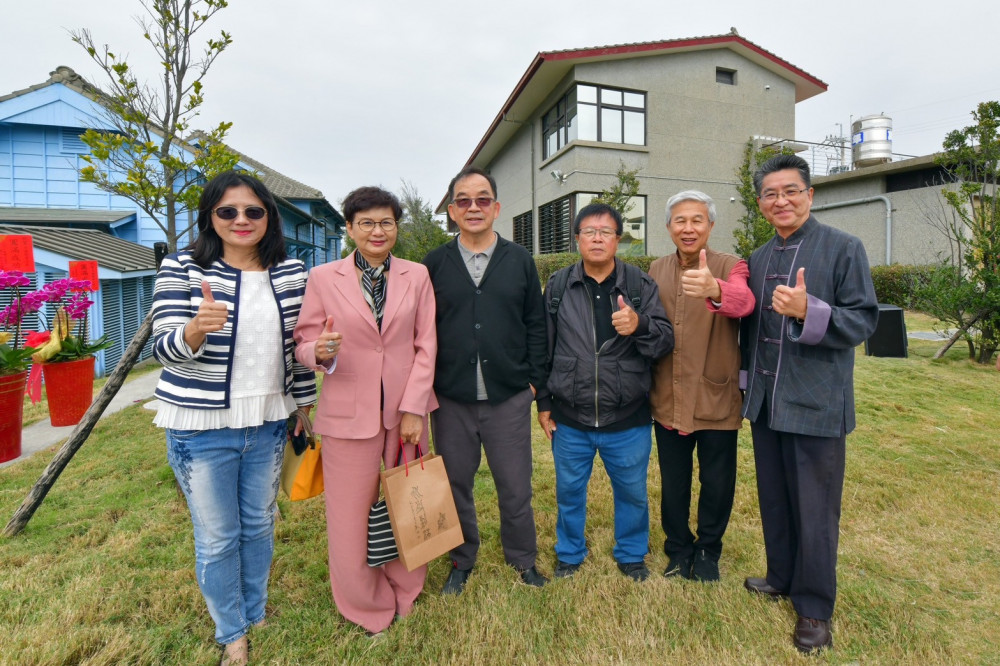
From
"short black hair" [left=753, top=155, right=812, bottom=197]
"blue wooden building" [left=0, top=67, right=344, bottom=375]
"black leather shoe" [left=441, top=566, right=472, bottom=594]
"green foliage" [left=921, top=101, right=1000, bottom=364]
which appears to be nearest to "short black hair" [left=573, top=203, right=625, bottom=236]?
"short black hair" [left=753, top=155, right=812, bottom=197]

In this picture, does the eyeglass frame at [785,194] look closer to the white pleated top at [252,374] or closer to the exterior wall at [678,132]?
the white pleated top at [252,374]

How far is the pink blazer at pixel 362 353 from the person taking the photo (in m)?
2.31

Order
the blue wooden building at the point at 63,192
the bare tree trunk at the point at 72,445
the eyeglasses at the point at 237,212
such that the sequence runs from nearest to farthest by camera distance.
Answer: the eyeglasses at the point at 237,212, the bare tree trunk at the point at 72,445, the blue wooden building at the point at 63,192

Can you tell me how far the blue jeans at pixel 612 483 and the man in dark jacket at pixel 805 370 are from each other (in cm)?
62

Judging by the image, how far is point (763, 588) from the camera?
8.67ft

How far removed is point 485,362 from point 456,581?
128 centimetres

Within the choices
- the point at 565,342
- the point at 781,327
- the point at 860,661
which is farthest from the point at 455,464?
the point at 860,661

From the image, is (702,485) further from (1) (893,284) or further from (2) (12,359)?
(1) (893,284)

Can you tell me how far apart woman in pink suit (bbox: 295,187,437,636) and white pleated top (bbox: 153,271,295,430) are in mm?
150

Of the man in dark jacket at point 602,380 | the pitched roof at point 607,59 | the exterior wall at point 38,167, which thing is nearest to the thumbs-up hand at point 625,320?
the man in dark jacket at point 602,380

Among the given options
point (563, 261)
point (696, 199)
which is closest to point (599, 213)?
point (696, 199)

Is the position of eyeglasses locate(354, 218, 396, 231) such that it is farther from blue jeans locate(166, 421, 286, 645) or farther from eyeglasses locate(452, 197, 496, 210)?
blue jeans locate(166, 421, 286, 645)

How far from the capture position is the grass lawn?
7.44 feet

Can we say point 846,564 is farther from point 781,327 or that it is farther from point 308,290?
point 308,290
